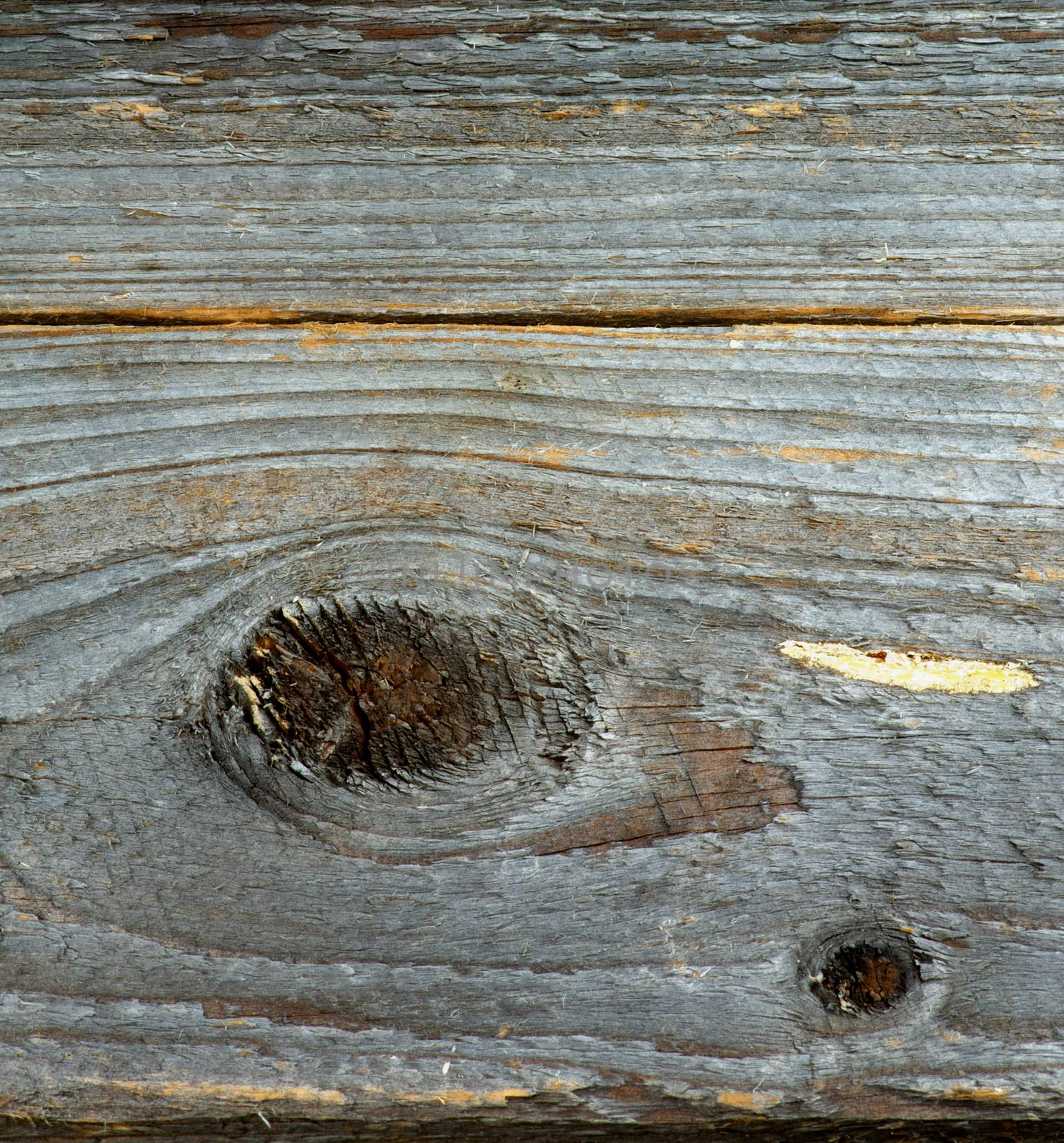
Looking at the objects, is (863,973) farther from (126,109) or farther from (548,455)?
(126,109)

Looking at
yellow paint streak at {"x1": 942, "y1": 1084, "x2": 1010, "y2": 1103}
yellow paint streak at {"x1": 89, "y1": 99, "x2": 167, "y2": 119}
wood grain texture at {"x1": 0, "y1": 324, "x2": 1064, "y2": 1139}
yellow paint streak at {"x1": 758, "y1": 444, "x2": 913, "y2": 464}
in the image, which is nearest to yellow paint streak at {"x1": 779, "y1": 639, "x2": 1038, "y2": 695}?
wood grain texture at {"x1": 0, "y1": 324, "x2": 1064, "y2": 1139}

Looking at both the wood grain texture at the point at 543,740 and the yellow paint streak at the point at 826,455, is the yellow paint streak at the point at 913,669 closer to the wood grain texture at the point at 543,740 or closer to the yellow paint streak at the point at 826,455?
the wood grain texture at the point at 543,740

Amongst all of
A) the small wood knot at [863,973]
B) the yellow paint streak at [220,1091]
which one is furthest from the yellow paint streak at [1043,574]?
the yellow paint streak at [220,1091]

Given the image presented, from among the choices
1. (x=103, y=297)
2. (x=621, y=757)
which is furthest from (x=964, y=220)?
(x=103, y=297)

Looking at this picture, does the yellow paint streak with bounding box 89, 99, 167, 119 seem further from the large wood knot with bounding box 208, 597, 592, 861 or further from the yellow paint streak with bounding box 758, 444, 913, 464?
the yellow paint streak with bounding box 758, 444, 913, 464

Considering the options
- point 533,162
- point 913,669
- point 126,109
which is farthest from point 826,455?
point 126,109
